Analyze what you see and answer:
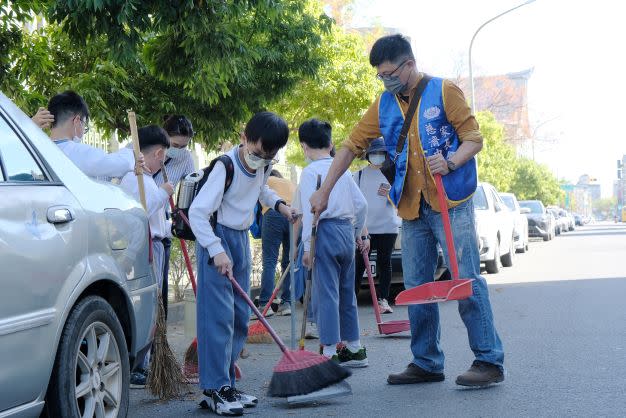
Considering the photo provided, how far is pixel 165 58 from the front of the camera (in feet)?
31.6

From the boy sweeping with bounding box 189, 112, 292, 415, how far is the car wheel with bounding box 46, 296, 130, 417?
0.93m

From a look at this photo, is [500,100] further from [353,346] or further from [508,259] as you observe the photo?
[353,346]

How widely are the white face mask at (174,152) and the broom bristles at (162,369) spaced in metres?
1.68

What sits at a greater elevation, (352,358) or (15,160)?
(15,160)

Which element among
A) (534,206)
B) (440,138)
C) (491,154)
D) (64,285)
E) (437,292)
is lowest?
(437,292)

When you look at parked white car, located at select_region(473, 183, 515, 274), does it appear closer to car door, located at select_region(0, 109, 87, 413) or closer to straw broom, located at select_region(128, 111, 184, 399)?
straw broom, located at select_region(128, 111, 184, 399)

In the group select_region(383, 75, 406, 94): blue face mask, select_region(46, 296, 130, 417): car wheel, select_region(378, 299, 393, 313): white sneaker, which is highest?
select_region(383, 75, 406, 94): blue face mask

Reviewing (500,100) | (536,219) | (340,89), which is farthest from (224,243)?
(500,100)

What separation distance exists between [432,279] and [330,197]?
1307 mm

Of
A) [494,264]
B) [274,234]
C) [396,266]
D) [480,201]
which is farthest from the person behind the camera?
[494,264]

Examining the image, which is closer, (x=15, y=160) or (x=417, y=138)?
(x=15, y=160)

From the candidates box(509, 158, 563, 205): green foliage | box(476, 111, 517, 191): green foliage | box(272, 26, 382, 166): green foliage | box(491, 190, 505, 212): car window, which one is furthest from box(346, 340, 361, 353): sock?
box(509, 158, 563, 205): green foliage

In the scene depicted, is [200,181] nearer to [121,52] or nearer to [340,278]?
[340,278]

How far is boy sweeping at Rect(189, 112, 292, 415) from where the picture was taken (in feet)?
17.6
